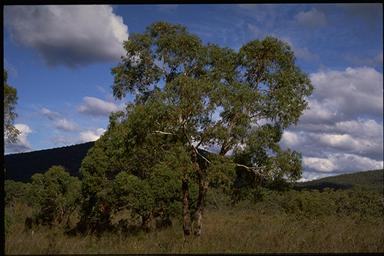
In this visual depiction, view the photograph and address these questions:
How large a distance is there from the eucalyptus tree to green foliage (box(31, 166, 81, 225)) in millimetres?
15537

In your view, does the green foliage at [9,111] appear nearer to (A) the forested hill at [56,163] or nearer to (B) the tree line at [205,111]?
(B) the tree line at [205,111]

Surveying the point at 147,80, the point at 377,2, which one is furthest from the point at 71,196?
the point at 377,2

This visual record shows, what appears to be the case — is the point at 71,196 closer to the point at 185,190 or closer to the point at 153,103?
the point at 185,190

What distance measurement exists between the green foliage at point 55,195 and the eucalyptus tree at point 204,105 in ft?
51.0

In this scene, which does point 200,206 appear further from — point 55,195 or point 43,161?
point 43,161

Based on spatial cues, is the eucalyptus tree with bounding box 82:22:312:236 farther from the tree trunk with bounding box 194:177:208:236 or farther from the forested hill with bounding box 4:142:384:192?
the forested hill with bounding box 4:142:384:192

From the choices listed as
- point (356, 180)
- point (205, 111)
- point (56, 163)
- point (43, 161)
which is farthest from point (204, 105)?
point (356, 180)

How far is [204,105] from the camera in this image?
47.4 feet

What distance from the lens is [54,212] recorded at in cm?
3183

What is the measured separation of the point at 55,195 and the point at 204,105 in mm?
21230

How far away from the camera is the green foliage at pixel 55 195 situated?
102 ft

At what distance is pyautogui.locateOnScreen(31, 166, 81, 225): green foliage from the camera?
31.2m

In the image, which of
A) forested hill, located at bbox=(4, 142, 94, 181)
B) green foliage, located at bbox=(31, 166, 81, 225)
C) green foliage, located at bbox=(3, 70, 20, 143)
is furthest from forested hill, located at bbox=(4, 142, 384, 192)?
green foliage, located at bbox=(3, 70, 20, 143)

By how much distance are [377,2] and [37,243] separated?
6.84 m
